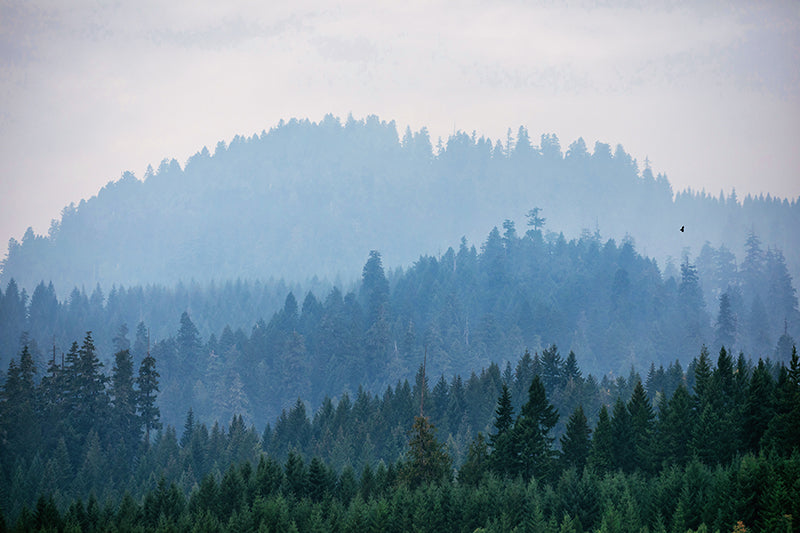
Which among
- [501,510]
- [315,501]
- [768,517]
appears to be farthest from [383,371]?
[768,517]

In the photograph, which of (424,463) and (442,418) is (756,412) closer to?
(424,463)

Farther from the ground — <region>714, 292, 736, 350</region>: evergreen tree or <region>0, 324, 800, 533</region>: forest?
<region>714, 292, 736, 350</region>: evergreen tree

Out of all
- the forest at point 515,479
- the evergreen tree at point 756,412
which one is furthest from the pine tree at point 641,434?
the evergreen tree at point 756,412

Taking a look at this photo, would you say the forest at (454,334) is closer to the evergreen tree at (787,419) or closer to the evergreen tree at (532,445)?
the evergreen tree at (532,445)

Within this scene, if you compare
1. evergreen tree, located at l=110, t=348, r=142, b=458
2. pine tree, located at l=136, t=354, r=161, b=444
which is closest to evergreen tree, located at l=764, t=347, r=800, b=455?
pine tree, located at l=136, t=354, r=161, b=444

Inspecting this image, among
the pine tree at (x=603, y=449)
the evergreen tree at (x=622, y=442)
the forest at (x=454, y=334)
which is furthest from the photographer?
the forest at (x=454, y=334)

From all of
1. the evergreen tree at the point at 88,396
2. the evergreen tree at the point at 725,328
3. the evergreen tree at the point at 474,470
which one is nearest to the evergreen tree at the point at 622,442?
the evergreen tree at the point at 474,470

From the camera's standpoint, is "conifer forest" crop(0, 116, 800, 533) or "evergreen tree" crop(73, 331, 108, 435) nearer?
"conifer forest" crop(0, 116, 800, 533)

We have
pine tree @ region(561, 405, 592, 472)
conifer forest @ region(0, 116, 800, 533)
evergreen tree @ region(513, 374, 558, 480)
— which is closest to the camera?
conifer forest @ region(0, 116, 800, 533)

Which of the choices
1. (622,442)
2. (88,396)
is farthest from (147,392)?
(622,442)

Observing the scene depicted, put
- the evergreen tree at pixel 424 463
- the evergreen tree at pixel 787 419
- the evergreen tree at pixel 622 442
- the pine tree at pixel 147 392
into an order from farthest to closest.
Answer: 1. the pine tree at pixel 147 392
2. the evergreen tree at pixel 622 442
3. the evergreen tree at pixel 424 463
4. the evergreen tree at pixel 787 419

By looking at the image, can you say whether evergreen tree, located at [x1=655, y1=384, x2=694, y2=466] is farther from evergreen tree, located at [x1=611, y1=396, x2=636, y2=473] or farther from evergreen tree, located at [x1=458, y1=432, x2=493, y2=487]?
evergreen tree, located at [x1=458, y1=432, x2=493, y2=487]

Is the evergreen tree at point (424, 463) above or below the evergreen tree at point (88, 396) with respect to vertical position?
below

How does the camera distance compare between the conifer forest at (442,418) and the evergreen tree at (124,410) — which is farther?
the evergreen tree at (124,410)
